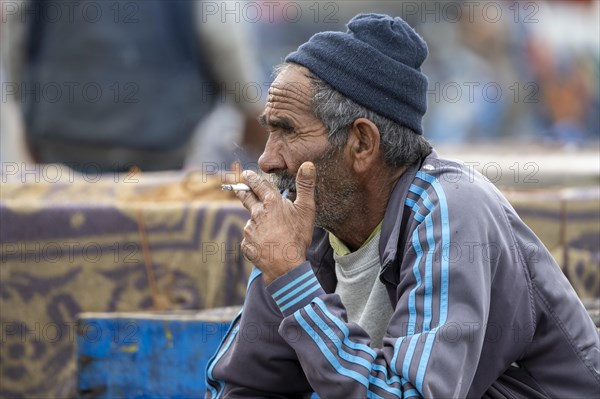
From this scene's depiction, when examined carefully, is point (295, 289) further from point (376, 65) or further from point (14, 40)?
point (14, 40)

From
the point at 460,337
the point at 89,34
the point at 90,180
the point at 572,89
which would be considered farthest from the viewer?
the point at 572,89

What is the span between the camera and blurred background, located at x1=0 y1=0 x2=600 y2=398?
12.7ft

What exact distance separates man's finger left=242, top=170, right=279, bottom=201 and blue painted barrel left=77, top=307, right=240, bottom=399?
1139 mm

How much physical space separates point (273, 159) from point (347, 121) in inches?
8.9

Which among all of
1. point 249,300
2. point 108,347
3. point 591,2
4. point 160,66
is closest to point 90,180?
point 160,66

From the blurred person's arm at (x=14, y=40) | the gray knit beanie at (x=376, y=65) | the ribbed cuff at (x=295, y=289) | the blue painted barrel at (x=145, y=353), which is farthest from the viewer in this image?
the blurred person's arm at (x=14, y=40)

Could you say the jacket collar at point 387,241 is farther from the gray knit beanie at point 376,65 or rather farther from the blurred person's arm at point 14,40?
the blurred person's arm at point 14,40

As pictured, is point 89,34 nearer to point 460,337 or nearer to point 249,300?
point 249,300

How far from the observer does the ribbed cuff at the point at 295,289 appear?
8.37 ft

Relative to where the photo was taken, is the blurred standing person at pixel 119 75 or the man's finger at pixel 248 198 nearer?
the man's finger at pixel 248 198

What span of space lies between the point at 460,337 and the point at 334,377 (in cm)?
31

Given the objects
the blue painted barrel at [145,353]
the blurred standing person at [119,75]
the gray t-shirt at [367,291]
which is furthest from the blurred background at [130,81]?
the gray t-shirt at [367,291]

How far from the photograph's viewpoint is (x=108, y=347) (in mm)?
3826

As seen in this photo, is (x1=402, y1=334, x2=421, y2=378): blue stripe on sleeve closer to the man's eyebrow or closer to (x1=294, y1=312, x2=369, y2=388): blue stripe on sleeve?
(x1=294, y1=312, x2=369, y2=388): blue stripe on sleeve
